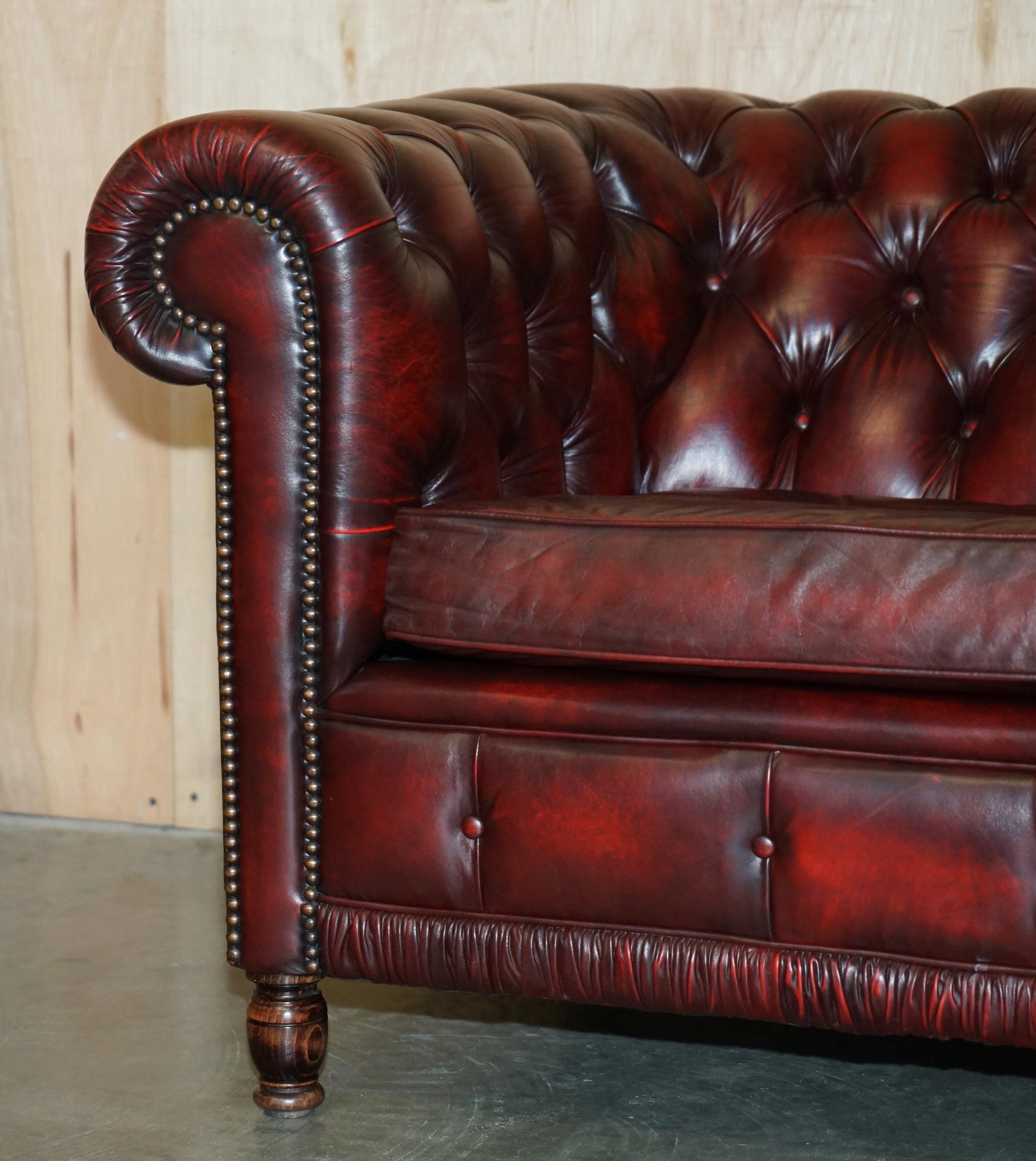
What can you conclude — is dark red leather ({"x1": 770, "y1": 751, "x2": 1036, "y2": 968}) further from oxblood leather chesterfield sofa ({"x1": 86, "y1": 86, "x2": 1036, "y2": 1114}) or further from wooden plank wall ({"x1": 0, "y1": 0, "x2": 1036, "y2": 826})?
wooden plank wall ({"x1": 0, "y1": 0, "x2": 1036, "y2": 826})

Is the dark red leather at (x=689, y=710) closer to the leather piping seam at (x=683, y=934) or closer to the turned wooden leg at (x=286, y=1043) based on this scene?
the leather piping seam at (x=683, y=934)

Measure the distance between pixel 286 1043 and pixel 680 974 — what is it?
14.8 inches

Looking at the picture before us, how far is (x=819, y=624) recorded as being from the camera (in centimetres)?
111

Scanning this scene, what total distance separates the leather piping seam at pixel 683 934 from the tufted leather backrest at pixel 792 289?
22.8 inches

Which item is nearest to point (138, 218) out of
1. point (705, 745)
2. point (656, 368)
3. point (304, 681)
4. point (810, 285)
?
point (304, 681)

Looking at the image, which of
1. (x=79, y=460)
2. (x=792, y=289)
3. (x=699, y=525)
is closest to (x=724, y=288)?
(x=792, y=289)

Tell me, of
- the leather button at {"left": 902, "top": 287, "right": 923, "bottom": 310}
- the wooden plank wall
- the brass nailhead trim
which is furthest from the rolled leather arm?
the wooden plank wall

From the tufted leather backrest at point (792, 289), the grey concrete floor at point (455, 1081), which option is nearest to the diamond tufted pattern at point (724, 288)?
the tufted leather backrest at point (792, 289)

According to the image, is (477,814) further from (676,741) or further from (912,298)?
(912,298)

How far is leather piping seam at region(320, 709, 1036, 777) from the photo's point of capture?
3.58 feet

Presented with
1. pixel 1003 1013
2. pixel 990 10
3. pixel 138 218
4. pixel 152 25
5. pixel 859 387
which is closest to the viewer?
pixel 1003 1013

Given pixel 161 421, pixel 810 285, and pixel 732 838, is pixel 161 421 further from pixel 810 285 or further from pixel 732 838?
pixel 732 838

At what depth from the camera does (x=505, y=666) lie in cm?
123

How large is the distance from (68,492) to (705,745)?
57.0 inches
